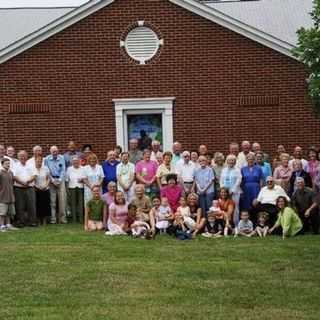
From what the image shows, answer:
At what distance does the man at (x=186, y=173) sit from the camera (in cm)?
1555

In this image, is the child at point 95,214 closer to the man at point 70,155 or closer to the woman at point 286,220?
the man at point 70,155

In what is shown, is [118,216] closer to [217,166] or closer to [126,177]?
[126,177]

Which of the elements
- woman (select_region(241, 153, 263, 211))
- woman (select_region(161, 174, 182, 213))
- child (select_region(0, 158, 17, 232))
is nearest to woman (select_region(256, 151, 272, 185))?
woman (select_region(241, 153, 263, 211))

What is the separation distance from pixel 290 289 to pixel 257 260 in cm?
204

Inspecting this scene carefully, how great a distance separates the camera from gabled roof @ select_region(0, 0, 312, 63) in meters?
18.8

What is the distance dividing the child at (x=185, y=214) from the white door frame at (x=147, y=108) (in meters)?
→ 4.12

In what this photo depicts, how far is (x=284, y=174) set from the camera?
15.6 m

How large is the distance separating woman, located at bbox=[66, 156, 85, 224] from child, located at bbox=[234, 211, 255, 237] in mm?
3409

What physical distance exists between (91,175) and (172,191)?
1775mm

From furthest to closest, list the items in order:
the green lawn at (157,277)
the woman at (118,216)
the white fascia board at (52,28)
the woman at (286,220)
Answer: the white fascia board at (52,28), the woman at (118,216), the woman at (286,220), the green lawn at (157,277)

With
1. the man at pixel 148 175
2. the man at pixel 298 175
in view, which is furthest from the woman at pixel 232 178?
the man at pixel 148 175

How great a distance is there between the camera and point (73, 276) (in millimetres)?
10539

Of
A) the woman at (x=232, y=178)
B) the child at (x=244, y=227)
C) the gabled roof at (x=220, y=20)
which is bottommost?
the child at (x=244, y=227)

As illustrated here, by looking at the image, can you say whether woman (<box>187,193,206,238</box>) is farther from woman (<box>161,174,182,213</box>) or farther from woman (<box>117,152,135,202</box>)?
woman (<box>117,152,135,202</box>)
